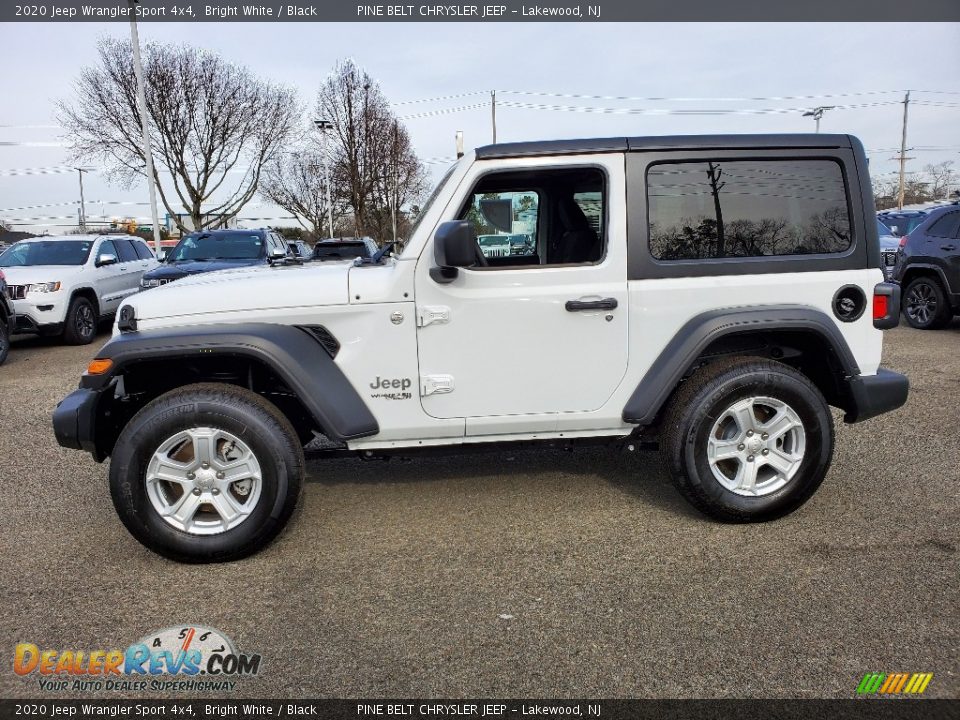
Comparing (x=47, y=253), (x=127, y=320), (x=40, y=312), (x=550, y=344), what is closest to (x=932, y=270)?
(x=550, y=344)

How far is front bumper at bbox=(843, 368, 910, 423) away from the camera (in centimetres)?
370

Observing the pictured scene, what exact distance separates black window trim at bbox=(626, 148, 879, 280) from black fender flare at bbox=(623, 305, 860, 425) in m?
0.23

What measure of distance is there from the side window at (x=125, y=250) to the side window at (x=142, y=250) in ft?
0.51

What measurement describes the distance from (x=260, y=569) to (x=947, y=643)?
291cm

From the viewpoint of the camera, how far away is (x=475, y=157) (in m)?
3.60

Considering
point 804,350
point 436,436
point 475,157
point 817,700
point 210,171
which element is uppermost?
point 210,171

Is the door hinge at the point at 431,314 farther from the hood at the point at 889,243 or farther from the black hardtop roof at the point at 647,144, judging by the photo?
the hood at the point at 889,243

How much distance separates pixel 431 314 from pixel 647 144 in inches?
55.7

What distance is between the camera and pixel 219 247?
11.4m

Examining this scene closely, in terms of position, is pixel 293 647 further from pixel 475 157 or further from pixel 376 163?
pixel 376 163

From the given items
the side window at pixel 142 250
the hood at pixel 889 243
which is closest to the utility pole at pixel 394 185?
the side window at pixel 142 250

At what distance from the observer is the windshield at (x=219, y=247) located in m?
11.2

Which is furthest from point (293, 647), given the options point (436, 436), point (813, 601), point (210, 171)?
point (210, 171)

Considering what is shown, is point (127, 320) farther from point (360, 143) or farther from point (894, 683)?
point (360, 143)
